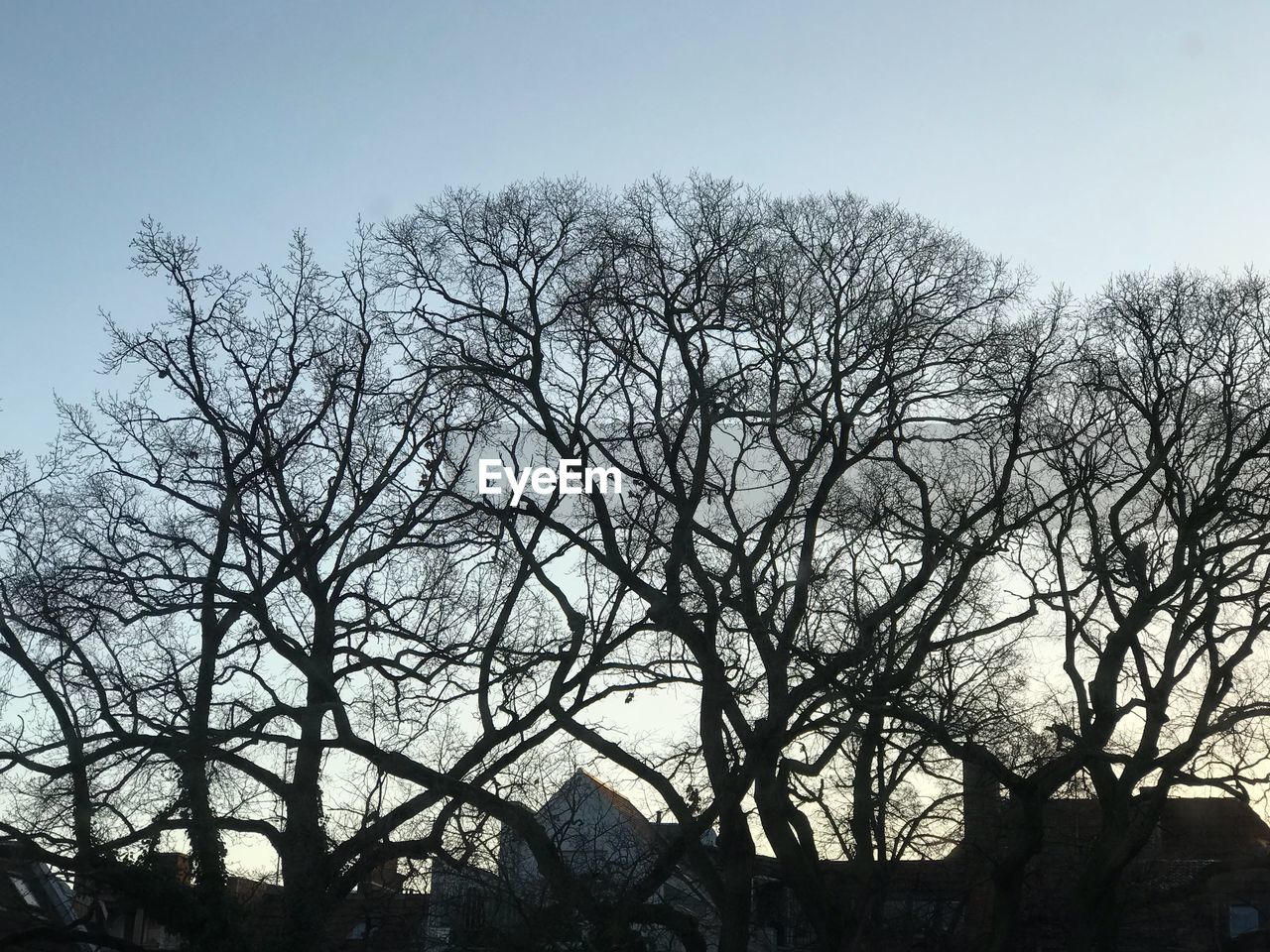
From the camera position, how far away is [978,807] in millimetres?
23234

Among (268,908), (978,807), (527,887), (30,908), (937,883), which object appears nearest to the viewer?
(30,908)

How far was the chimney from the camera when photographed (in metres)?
20.9

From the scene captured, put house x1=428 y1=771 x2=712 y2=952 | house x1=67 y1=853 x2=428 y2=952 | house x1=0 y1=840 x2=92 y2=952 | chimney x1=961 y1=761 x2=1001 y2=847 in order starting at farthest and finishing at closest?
chimney x1=961 y1=761 x2=1001 y2=847
house x1=67 y1=853 x2=428 y2=952
house x1=428 y1=771 x2=712 y2=952
house x1=0 y1=840 x2=92 y2=952

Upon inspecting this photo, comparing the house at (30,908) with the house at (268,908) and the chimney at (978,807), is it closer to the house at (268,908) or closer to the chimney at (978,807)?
the house at (268,908)

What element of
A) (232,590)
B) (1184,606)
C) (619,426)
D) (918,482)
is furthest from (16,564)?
(1184,606)

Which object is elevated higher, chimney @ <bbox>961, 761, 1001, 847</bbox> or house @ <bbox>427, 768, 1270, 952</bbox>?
chimney @ <bbox>961, 761, 1001, 847</bbox>

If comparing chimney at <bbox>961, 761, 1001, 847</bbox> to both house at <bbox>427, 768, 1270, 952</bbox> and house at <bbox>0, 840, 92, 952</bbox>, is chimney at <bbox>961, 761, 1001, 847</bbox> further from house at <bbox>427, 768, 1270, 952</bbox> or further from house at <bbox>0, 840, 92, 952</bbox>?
house at <bbox>0, 840, 92, 952</bbox>

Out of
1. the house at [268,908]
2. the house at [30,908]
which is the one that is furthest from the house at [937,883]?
the house at [30,908]

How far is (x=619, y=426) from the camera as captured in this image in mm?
20031

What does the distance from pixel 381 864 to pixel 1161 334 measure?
14639 millimetres

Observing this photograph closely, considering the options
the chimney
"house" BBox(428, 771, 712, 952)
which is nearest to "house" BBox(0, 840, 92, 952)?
"house" BBox(428, 771, 712, 952)

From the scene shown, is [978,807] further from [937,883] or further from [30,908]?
[30,908]

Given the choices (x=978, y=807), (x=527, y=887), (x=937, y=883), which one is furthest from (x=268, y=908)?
(x=937, y=883)

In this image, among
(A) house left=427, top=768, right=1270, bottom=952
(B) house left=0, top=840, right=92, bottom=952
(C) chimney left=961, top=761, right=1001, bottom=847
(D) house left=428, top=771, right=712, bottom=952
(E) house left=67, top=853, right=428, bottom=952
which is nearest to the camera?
(B) house left=0, top=840, right=92, bottom=952
